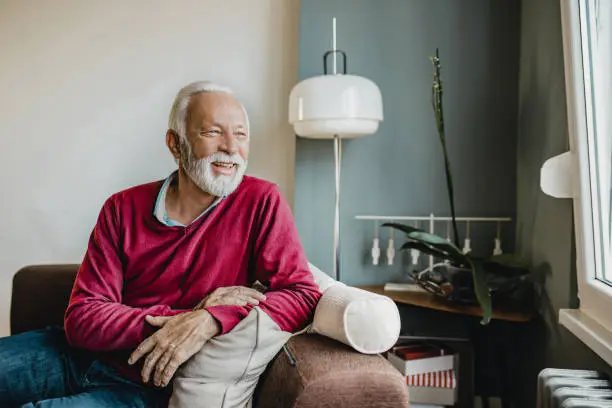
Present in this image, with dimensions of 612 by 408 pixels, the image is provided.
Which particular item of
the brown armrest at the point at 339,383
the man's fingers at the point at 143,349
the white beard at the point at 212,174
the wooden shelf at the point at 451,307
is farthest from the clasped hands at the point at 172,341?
the wooden shelf at the point at 451,307

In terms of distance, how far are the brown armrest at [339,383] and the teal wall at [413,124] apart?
1.17m

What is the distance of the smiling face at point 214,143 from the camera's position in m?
1.56

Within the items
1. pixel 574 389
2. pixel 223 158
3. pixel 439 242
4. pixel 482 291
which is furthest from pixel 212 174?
pixel 574 389

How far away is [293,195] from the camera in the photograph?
2.50 m

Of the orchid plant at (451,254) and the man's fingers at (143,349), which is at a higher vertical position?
the orchid plant at (451,254)

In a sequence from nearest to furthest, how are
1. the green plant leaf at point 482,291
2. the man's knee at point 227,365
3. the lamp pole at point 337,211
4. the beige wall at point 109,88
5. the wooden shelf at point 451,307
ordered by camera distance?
Result: the man's knee at point 227,365 < the green plant leaf at point 482,291 < the wooden shelf at point 451,307 < the lamp pole at point 337,211 < the beige wall at point 109,88

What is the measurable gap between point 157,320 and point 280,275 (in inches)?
13.0

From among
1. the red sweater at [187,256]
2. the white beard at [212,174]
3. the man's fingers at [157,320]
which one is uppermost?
the white beard at [212,174]

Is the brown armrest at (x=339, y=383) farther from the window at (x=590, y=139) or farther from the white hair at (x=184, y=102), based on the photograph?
the white hair at (x=184, y=102)

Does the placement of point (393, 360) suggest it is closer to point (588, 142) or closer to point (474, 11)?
point (588, 142)

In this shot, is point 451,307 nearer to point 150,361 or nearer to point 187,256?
point 187,256

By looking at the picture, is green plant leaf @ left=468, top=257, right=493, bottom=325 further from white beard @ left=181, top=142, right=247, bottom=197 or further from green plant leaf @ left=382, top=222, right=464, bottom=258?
white beard @ left=181, top=142, right=247, bottom=197

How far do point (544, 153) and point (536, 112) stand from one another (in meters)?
0.18

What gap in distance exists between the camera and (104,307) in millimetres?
1393
